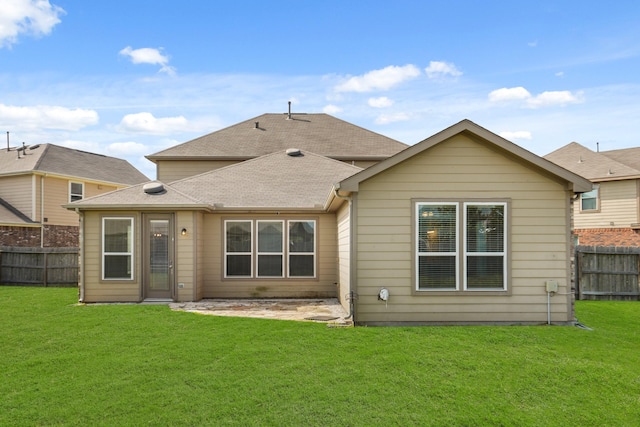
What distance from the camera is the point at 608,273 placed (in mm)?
13016

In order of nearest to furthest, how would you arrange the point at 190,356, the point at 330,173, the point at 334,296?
the point at 190,356 < the point at 334,296 < the point at 330,173

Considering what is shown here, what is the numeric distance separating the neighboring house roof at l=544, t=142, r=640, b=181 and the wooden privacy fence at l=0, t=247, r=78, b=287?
66.5ft

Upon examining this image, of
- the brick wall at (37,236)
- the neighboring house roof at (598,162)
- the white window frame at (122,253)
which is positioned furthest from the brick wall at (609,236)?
the brick wall at (37,236)

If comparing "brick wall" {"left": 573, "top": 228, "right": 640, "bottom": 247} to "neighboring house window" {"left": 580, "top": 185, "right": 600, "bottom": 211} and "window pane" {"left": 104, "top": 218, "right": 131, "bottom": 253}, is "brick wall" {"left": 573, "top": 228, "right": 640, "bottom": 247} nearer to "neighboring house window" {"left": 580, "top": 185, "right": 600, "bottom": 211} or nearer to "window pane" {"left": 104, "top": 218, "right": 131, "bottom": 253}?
"neighboring house window" {"left": 580, "top": 185, "right": 600, "bottom": 211}

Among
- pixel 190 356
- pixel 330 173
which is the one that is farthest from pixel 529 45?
pixel 190 356

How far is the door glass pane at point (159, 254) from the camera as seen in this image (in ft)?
37.9

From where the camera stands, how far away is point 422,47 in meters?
16.5

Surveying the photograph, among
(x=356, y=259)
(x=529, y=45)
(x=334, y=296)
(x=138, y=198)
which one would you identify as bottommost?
(x=334, y=296)

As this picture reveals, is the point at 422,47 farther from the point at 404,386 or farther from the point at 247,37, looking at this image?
the point at 404,386

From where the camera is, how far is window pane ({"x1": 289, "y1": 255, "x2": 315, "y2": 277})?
1245 cm

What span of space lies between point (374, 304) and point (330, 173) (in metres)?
6.71

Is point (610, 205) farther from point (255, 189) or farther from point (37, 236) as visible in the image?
point (37, 236)

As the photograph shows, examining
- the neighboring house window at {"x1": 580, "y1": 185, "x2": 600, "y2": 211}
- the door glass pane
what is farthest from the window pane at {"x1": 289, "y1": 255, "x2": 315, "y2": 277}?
the neighboring house window at {"x1": 580, "y1": 185, "x2": 600, "y2": 211}

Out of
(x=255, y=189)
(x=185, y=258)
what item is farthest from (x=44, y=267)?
(x=255, y=189)
